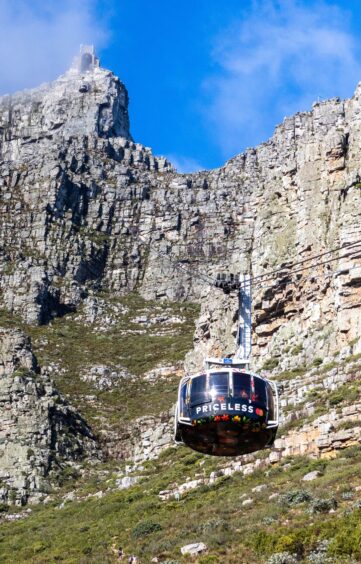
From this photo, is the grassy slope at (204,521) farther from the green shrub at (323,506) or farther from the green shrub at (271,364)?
the green shrub at (271,364)

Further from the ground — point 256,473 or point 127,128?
point 127,128

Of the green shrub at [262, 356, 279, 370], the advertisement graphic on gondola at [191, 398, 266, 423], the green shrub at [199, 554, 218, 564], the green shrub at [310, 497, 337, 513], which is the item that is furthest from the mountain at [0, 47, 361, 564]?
the advertisement graphic on gondola at [191, 398, 266, 423]

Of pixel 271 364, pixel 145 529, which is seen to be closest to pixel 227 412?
pixel 145 529

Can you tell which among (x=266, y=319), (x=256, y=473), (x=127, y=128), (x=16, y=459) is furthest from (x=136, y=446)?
(x=127, y=128)

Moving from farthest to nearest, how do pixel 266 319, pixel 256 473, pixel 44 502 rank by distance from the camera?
pixel 266 319 → pixel 44 502 → pixel 256 473

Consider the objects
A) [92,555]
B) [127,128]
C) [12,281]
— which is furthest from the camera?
[127,128]

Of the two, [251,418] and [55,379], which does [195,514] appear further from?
[55,379]

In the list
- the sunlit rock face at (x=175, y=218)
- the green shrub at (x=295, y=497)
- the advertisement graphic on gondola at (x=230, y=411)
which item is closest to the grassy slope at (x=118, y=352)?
the sunlit rock face at (x=175, y=218)
